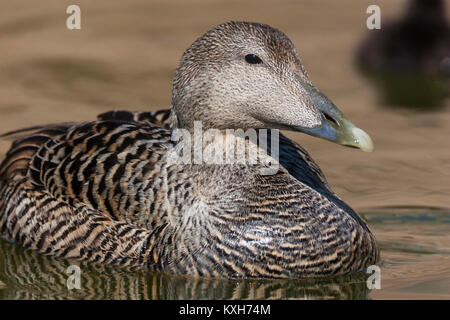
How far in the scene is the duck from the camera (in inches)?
240

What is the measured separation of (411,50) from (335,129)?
5723 millimetres

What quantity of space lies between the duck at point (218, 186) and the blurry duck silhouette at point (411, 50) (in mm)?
4539

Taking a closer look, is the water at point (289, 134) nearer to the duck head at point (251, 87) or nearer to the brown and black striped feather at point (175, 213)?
the brown and black striped feather at point (175, 213)

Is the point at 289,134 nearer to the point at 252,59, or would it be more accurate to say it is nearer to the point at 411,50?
the point at 411,50

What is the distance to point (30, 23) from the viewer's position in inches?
485

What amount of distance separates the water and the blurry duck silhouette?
0.93 ft

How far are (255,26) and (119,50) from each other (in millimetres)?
5769

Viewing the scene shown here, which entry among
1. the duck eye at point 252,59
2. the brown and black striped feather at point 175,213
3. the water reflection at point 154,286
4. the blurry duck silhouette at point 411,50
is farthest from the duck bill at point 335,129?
the blurry duck silhouette at point 411,50

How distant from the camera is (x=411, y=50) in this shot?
11.4 meters

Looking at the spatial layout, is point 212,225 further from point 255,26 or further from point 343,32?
point 343,32

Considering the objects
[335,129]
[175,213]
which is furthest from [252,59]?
[175,213]

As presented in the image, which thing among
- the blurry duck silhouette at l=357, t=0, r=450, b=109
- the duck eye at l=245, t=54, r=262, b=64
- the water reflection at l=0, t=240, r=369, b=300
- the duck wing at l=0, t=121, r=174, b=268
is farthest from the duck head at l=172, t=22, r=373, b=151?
the blurry duck silhouette at l=357, t=0, r=450, b=109

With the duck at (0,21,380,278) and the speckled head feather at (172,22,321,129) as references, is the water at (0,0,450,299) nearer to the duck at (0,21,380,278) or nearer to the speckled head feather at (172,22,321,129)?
the duck at (0,21,380,278)

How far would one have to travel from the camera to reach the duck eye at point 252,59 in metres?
6.10
